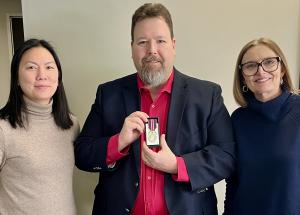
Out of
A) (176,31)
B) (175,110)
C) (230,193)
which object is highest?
(176,31)

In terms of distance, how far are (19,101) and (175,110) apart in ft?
2.41

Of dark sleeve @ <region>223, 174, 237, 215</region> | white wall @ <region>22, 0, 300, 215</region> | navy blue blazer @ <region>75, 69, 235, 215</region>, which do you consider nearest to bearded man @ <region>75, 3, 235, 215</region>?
navy blue blazer @ <region>75, 69, 235, 215</region>

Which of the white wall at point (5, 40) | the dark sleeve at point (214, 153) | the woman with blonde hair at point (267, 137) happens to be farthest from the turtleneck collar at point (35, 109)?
the white wall at point (5, 40)

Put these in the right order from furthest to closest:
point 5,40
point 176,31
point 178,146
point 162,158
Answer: point 5,40 < point 176,31 < point 178,146 < point 162,158

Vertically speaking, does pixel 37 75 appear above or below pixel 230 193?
above

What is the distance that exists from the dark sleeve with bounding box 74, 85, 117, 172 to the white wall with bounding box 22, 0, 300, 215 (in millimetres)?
405

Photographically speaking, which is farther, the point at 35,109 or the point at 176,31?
the point at 176,31

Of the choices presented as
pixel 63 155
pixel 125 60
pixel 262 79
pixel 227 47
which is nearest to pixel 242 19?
pixel 227 47

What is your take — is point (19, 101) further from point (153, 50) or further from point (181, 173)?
point (181, 173)

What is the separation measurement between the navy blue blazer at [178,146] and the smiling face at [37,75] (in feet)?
0.92

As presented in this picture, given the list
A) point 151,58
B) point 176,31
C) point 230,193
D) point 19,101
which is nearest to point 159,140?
point 151,58

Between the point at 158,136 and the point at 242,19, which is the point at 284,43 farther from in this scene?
the point at 158,136

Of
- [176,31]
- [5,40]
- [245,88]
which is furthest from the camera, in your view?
[5,40]

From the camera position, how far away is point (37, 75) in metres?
1.32
